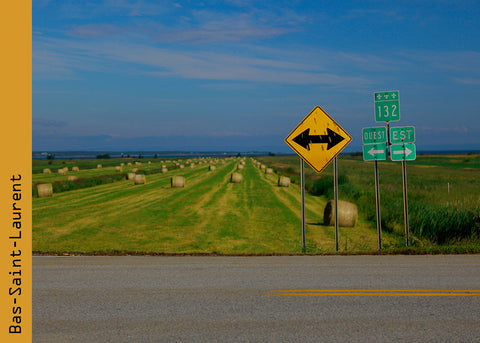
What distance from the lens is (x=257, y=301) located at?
7582 millimetres

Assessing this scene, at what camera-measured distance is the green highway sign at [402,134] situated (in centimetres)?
1343

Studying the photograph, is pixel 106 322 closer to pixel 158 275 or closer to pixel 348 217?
pixel 158 275

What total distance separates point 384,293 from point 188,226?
47.6 ft

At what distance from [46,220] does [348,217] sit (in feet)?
53.1

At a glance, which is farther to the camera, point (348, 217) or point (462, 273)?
point (348, 217)

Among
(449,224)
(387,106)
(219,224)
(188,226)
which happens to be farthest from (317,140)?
(188,226)

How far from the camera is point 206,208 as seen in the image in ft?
92.1

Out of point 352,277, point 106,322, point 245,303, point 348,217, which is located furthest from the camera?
point 348,217

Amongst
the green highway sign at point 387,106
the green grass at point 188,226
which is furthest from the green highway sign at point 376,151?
the green grass at point 188,226

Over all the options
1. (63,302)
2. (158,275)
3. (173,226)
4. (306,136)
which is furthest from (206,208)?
(63,302)

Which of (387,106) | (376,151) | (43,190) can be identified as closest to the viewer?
(387,106)

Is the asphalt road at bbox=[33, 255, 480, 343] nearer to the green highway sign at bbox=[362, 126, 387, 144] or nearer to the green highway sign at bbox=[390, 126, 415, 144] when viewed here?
the green highway sign at bbox=[390, 126, 415, 144]

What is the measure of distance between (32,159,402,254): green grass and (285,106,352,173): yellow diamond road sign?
10.3 feet

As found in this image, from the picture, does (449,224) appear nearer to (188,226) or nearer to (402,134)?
(402,134)
